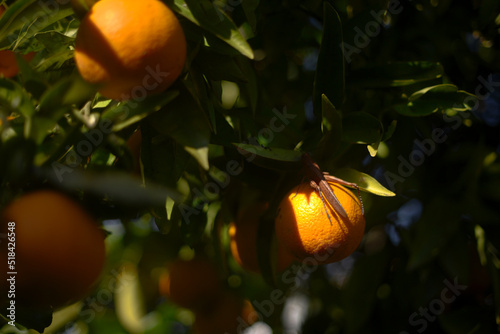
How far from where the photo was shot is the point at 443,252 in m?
1.33

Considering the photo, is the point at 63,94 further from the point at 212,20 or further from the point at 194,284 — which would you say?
the point at 194,284

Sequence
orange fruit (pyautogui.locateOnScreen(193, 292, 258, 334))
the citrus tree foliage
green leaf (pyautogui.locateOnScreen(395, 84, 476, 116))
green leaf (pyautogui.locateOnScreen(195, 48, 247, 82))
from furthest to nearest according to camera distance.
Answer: orange fruit (pyautogui.locateOnScreen(193, 292, 258, 334)) < green leaf (pyautogui.locateOnScreen(395, 84, 476, 116)) < green leaf (pyautogui.locateOnScreen(195, 48, 247, 82)) < the citrus tree foliage

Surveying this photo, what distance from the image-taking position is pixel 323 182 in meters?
0.89

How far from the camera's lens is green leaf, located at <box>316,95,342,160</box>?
900 millimetres

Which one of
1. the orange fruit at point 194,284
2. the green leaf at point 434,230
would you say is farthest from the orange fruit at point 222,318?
the green leaf at point 434,230

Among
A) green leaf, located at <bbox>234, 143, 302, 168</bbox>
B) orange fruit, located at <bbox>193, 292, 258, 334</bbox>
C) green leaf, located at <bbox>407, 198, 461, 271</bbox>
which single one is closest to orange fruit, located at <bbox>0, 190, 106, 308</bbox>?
green leaf, located at <bbox>234, 143, 302, 168</bbox>

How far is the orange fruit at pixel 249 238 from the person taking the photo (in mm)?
1132

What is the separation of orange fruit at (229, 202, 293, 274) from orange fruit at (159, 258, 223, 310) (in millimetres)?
236

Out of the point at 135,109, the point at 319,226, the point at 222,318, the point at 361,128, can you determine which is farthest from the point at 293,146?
the point at 222,318

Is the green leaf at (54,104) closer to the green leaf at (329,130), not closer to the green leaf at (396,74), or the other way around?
the green leaf at (329,130)

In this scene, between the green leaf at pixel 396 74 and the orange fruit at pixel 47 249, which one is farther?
the green leaf at pixel 396 74

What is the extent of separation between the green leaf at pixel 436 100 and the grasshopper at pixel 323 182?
28 centimetres

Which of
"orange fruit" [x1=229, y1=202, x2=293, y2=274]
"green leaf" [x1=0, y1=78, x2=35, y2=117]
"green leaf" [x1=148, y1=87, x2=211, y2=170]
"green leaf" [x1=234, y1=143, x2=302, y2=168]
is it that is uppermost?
"green leaf" [x1=0, y1=78, x2=35, y2=117]

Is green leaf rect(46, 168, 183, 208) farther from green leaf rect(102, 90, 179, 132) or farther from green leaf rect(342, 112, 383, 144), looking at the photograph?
green leaf rect(342, 112, 383, 144)
